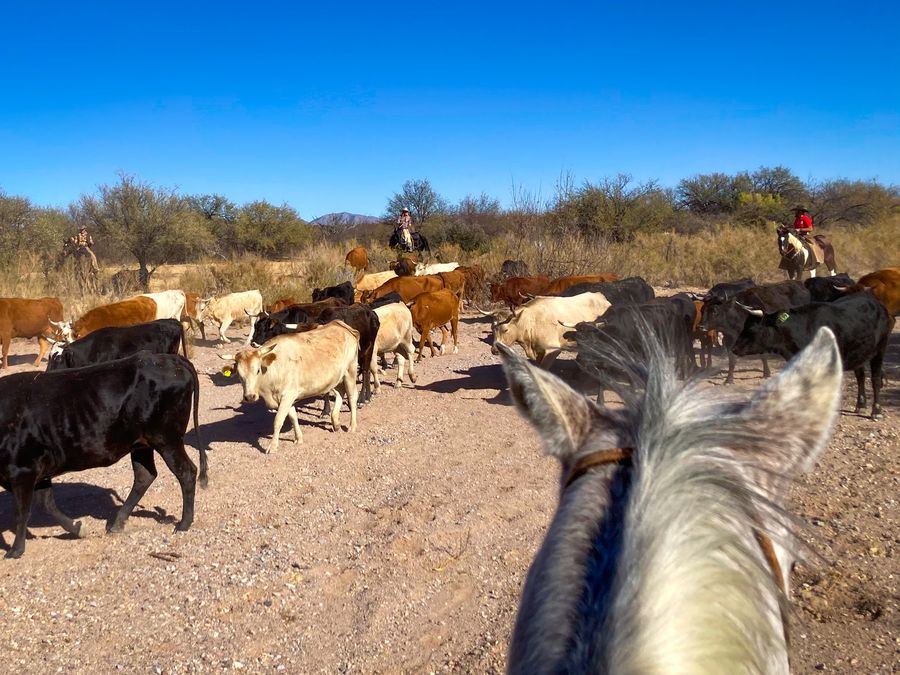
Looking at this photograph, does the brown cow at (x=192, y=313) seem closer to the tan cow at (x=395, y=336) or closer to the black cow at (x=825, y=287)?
the tan cow at (x=395, y=336)

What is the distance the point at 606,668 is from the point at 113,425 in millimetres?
5809

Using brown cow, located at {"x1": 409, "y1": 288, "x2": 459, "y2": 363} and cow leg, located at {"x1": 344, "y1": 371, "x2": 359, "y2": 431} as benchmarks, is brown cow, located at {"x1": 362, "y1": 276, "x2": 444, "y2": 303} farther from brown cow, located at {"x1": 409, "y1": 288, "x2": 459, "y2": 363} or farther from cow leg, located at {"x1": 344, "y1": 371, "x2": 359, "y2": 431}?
cow leg, located at {"x1": 344, "y1": 371, "x2": 359, "y2": 431}

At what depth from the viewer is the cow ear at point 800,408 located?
1.38 meters

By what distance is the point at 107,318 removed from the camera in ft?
43.7

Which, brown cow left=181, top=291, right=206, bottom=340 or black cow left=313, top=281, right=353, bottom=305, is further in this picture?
brown cow left=181, top=291, right=206, bottom=340

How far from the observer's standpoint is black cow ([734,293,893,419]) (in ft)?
27.0

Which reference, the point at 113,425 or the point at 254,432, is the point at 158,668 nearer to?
the point at 113,425

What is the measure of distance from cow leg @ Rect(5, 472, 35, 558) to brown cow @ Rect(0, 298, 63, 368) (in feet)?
30.5

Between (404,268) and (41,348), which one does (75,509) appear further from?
(404,268)

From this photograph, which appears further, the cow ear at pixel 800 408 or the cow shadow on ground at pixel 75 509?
the cow shadow on ground at pixel 75 509

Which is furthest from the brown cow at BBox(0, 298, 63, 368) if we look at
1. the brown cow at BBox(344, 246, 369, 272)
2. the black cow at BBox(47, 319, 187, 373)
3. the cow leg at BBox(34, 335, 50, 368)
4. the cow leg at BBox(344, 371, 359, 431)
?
the brown cow at BBox(344, 246, 369, 272)

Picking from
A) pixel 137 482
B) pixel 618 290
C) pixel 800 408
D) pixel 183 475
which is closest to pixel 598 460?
pixel 800 408

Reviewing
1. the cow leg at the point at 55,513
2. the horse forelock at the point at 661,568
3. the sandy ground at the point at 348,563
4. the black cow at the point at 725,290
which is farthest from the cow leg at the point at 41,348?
the horse forelock at the point at 661,568

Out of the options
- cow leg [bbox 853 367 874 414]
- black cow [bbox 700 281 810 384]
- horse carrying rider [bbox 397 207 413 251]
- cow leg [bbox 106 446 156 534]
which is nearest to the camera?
cow leg [bbox 106 446 156 534]
